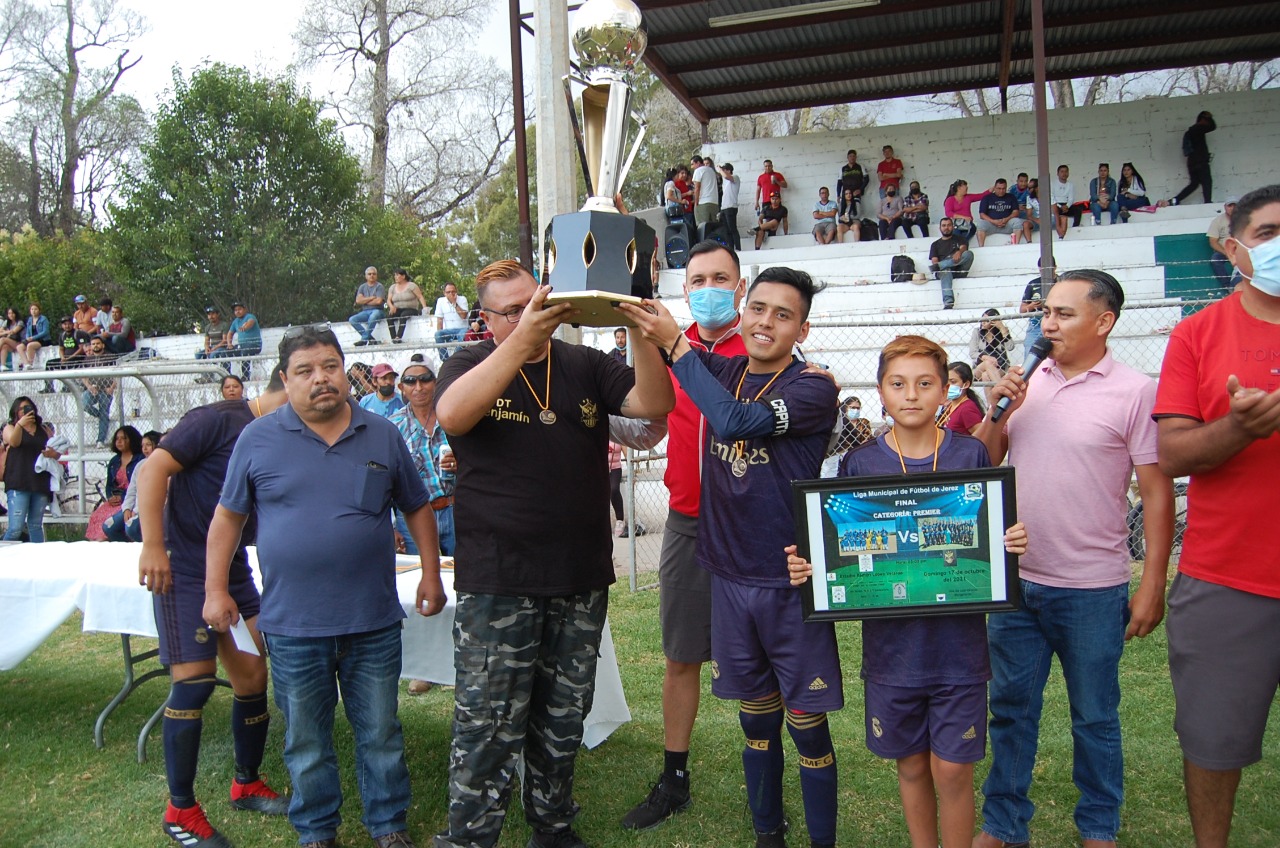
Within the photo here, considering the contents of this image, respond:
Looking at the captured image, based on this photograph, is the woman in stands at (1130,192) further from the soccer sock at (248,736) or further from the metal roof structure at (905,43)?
the soccer sock at (248,736)

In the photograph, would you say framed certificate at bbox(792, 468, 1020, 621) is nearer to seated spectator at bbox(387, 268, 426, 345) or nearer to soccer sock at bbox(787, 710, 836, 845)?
soccer sock at bbox(787, 710, 836, 845)

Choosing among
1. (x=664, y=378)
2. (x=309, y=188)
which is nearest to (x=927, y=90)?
(x=309, y=188)

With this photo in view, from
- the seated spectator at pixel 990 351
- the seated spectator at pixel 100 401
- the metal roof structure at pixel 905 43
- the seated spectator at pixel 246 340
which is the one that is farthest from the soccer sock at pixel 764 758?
the seated spectator at pixel 246 340

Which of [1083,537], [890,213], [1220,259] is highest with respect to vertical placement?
[890,213]

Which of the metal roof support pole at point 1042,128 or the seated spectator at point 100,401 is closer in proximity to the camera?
the seated spectator at point 100,401

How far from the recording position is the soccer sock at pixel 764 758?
312 cm

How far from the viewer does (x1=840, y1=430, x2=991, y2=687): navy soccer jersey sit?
9.11ft

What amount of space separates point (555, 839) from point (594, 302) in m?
1.96

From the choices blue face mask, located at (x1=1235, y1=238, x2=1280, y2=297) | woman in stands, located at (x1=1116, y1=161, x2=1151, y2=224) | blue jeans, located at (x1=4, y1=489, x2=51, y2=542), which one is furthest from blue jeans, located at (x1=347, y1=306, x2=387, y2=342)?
blue face mask, located at (x1=1235, y1=238, x2=1280, y2=297)

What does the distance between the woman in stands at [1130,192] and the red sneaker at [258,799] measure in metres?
16.4

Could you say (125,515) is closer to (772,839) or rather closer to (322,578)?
(322,578)

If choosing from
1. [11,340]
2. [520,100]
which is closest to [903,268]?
[520,100]

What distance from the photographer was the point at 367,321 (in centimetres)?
1600

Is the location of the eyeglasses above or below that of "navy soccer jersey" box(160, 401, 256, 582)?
above
